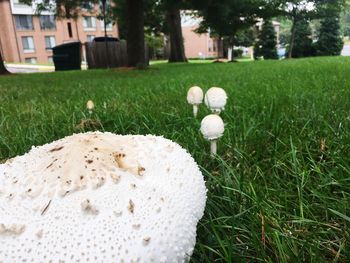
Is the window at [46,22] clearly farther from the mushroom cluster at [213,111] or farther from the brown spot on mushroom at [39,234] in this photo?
the brown spot on mushroom at [39,234]

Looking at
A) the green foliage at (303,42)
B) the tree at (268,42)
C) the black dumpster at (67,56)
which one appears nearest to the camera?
the black dumpster at (67,56)

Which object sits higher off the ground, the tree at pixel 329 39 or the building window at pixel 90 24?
the building window at pixel 90 24

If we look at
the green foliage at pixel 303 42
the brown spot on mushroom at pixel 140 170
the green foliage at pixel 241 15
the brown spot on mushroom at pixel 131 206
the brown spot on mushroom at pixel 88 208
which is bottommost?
the green foliage at pixel 303 42

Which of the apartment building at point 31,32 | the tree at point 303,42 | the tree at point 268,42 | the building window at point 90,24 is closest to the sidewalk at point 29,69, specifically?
the apartment building at point 31,32

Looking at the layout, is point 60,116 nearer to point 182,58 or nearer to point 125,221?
point 125,221

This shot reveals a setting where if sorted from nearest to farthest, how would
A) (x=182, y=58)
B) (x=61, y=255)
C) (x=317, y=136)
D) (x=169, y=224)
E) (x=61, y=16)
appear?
(x=61, y=255) → (x=169, y=224) → (x=317, y=136) → (x=61, y=16) → (x=182, y=58)

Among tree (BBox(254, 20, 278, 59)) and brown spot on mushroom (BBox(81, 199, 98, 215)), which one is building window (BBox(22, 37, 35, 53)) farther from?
brown spot on mushroom (BBox(81, 199, 98, 215))

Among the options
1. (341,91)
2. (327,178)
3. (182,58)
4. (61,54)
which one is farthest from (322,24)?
(327,178)

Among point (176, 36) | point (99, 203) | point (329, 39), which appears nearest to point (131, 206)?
point (99, 203)
